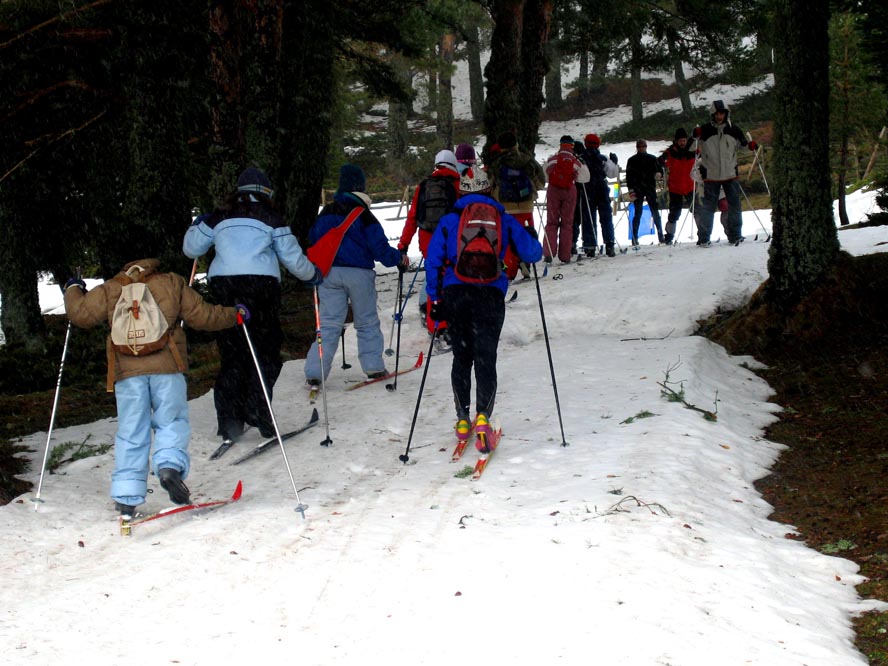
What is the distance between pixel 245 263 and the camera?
7570 mm

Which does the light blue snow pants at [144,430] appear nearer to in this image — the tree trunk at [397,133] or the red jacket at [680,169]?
the red jacket at [680,169]

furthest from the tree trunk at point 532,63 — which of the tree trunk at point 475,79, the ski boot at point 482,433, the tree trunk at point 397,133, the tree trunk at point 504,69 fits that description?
the tree trunk at point 475,79

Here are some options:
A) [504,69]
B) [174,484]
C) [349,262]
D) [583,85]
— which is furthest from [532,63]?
[583,85]

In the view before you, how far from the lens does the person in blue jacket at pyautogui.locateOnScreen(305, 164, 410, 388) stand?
30.7ft

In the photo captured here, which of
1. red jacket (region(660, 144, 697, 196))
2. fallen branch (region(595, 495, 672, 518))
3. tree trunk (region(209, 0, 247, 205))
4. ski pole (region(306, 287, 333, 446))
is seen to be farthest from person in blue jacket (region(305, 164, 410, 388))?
red jacket (region(660, 144, 697, 196))

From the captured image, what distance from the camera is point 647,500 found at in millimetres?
5984

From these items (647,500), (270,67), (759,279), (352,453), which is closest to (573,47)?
(759,279)

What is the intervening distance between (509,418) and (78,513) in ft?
12.4

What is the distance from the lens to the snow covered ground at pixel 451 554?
4.34 meters

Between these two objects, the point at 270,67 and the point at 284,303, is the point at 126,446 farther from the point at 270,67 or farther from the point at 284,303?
the point at 284,303

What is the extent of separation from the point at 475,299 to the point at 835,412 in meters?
3.58

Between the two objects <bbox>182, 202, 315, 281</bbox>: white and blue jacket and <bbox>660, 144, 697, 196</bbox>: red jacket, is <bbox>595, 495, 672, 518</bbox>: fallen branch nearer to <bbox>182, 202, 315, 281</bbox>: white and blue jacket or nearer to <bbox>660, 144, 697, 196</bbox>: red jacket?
<bbox>182, 202, 315, 281</bbox>: white and blue jacket

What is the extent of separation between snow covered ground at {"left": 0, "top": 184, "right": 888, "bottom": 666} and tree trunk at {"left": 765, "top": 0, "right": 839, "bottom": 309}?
1.90 m

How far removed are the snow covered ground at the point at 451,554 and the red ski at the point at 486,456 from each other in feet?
0.27
